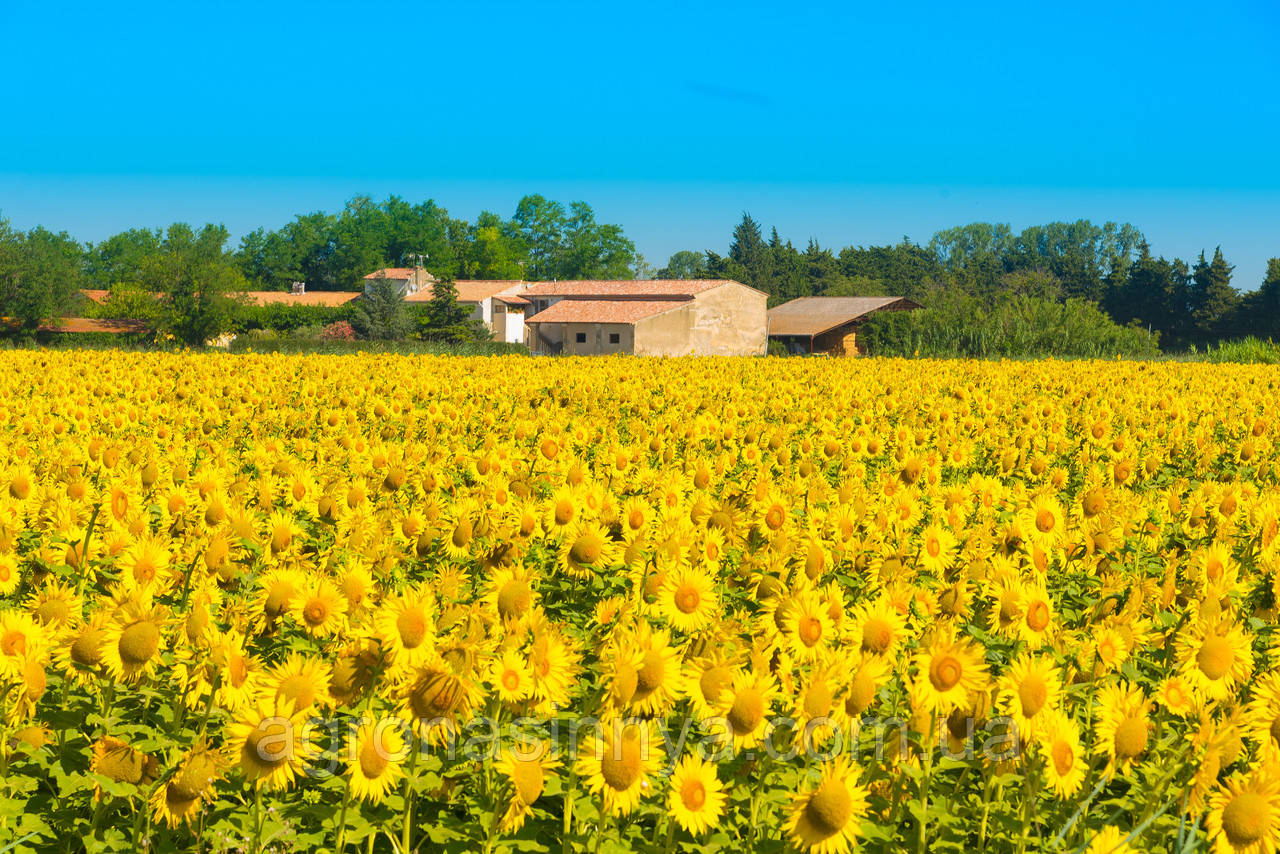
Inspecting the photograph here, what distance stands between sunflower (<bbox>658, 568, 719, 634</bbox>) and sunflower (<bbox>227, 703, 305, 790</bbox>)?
3.97 feet

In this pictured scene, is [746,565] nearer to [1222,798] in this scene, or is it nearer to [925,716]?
[925,716]

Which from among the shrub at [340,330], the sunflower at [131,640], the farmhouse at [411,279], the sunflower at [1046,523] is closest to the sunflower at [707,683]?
the sunflower at [131,640]

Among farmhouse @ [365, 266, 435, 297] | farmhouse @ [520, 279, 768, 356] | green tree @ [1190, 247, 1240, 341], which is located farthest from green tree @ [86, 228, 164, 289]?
green tree @ [1190, 247, 1240, 341]

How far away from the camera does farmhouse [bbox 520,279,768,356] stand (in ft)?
210

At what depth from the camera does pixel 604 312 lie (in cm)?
6569

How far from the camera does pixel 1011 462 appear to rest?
7.51 meters

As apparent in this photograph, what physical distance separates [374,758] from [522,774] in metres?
0.35

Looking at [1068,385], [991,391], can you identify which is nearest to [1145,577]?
[991,391]

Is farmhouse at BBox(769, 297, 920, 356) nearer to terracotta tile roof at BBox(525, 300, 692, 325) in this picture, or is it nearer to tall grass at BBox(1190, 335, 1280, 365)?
terracotta tile roof at BBox(525, 300, 692, 325)

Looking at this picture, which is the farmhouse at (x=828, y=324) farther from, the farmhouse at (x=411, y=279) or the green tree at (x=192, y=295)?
the farmhouse at (x=411, y=279)

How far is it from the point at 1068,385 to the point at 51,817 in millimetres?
16453

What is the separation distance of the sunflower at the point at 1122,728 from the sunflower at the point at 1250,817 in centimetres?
28

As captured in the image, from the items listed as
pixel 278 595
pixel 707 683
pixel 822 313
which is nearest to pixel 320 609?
pixel 278 595

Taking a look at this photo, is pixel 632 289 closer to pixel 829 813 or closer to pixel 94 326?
pixel 94 326
